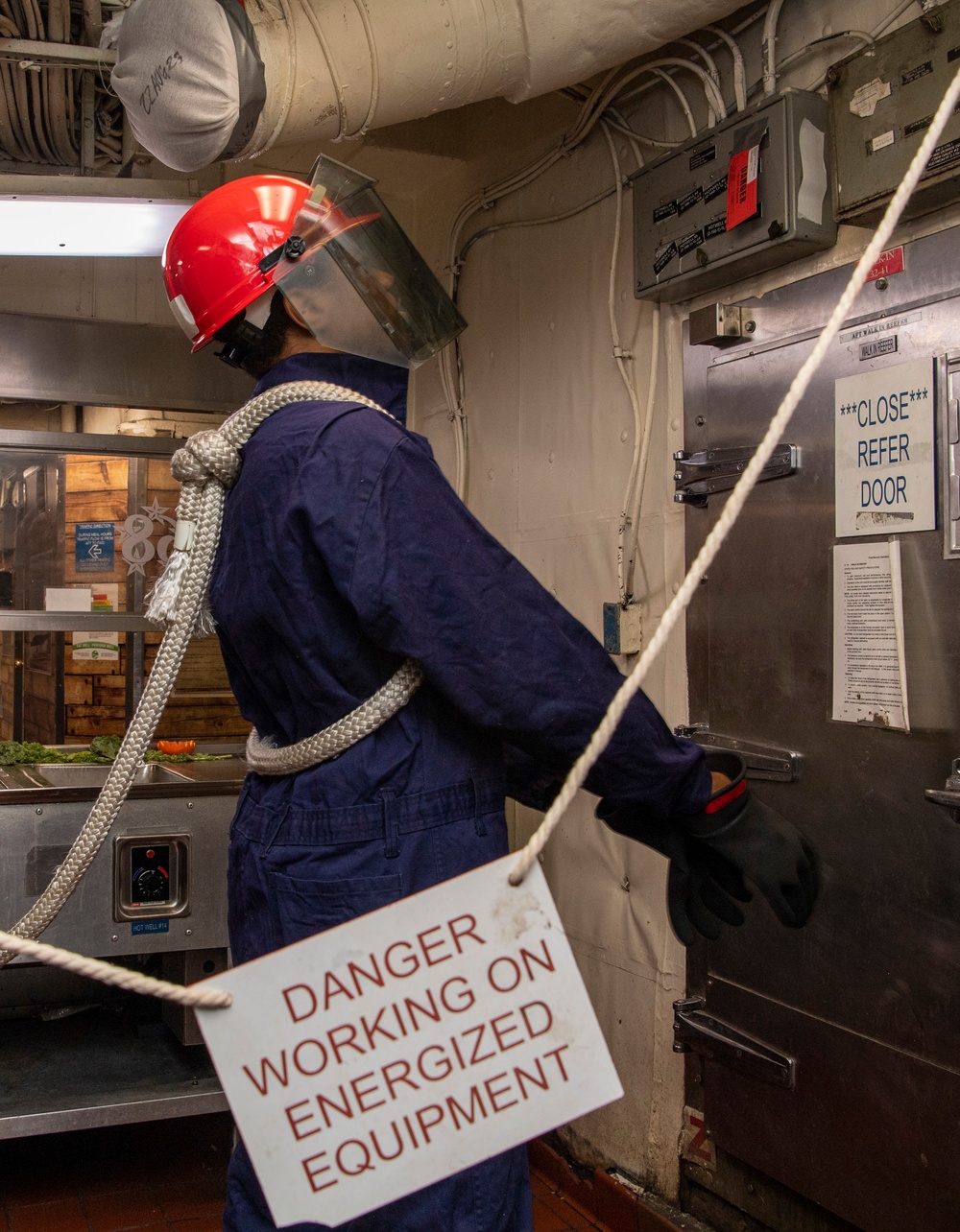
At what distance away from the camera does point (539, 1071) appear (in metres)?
0.88

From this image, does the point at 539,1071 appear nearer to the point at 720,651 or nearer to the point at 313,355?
the point at 313,355

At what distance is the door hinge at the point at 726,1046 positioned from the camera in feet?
7.36

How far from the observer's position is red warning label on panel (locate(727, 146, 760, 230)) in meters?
2.16

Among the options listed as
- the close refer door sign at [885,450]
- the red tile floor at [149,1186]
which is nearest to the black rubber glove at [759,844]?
the close refer door sign at [885,450]

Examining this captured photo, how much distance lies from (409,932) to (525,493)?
2.41 metres

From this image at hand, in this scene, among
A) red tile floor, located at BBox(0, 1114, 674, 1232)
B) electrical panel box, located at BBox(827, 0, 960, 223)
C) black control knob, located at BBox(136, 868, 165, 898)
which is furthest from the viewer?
black control knob, located at BBox(136, 868, 165, 898)

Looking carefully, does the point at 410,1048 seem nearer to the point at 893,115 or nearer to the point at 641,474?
the point at 893,115

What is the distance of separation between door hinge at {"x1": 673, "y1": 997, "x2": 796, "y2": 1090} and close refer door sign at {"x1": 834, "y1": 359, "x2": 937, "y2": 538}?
107cm

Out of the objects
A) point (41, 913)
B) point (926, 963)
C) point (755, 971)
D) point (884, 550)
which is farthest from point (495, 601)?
point (755, 971)

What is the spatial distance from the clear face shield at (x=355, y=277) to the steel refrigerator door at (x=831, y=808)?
0.84m

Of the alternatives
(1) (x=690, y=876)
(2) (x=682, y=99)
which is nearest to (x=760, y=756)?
(1) (x=690, y=876)

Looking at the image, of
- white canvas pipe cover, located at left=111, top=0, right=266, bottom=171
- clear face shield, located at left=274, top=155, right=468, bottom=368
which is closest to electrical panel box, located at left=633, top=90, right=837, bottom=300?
clear face shield, located at left=274, top=155, right=468, bottom=368

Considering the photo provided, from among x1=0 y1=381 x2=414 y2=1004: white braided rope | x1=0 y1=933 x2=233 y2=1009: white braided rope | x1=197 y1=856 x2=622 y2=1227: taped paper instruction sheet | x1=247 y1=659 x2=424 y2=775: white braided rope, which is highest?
x1=0 y1=381 x2=414 y2=1004: white braided rope

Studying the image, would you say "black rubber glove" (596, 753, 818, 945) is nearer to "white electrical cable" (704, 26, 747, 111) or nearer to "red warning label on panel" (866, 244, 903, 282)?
"red warning label on panel" (866, 244, 903, 282)
